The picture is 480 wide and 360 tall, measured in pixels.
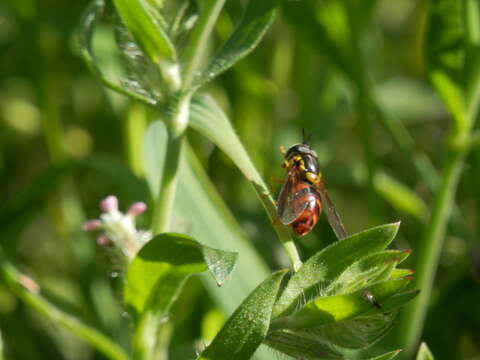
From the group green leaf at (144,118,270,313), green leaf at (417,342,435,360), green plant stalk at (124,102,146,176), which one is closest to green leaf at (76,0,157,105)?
green leaf at (144,118,270,313)

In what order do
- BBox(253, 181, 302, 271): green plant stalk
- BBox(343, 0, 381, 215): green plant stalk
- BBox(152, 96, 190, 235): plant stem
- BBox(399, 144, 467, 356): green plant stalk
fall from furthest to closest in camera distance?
BBox(343, 0, 381, 215): green plant stalk < BBox(399, 144, 467, 356): green plant stalk < BBox(152, 96, 190, 235): plant stem < BBox(253, 181, 302, 271): green plant stalk

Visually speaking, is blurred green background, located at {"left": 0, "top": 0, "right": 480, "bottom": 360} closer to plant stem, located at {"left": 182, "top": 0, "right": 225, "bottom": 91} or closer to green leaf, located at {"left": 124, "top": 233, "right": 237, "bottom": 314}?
green leaf, located at {"left": 124, "top": 233, "right": 237, "bottom": 314}

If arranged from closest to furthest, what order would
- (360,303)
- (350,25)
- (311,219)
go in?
1. (360,303)
2. (311,219)
3. (350,25)

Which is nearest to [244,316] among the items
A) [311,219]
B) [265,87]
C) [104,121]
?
[311,219]

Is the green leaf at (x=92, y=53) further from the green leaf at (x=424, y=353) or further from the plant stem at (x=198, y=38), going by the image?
the green leaf at (x=424, y=353)

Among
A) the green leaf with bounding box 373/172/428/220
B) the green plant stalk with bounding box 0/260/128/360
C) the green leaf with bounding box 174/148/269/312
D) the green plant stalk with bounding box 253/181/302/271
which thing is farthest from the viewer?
the green leaf with bounding box 373/172/428/220

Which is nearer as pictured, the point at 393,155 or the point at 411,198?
the point at 411,198

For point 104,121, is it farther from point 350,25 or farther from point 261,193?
point 261,193
